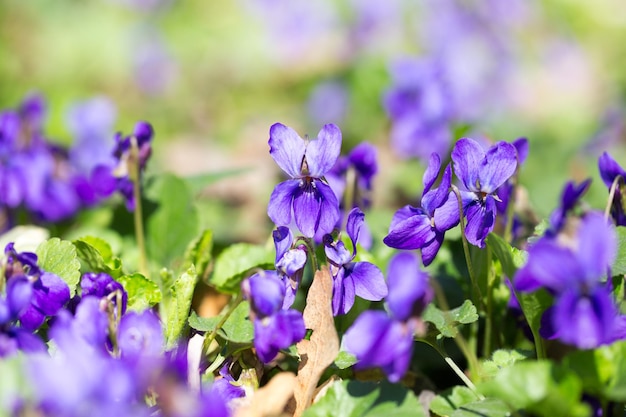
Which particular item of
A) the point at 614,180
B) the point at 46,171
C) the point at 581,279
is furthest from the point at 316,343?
the point at 46,171

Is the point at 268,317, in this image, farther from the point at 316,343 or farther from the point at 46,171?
the point at 46,171

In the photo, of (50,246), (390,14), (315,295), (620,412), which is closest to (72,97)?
(390,14)

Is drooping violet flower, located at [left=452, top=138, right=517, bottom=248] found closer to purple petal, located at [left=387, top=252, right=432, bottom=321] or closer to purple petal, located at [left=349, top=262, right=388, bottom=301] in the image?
purple petal, located at [left=349, top=262, right=388, bottom=301]

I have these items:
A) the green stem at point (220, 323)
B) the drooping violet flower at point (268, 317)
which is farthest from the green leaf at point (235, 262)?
the drooping violet flower at point (268, 317)

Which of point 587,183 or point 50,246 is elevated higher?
point 587,183

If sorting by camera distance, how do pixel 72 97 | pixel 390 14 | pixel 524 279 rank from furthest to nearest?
pixel 390 14 < pixel 72 97 < pixel 524 279

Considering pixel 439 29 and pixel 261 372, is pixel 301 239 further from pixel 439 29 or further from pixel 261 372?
pixel 439 29
